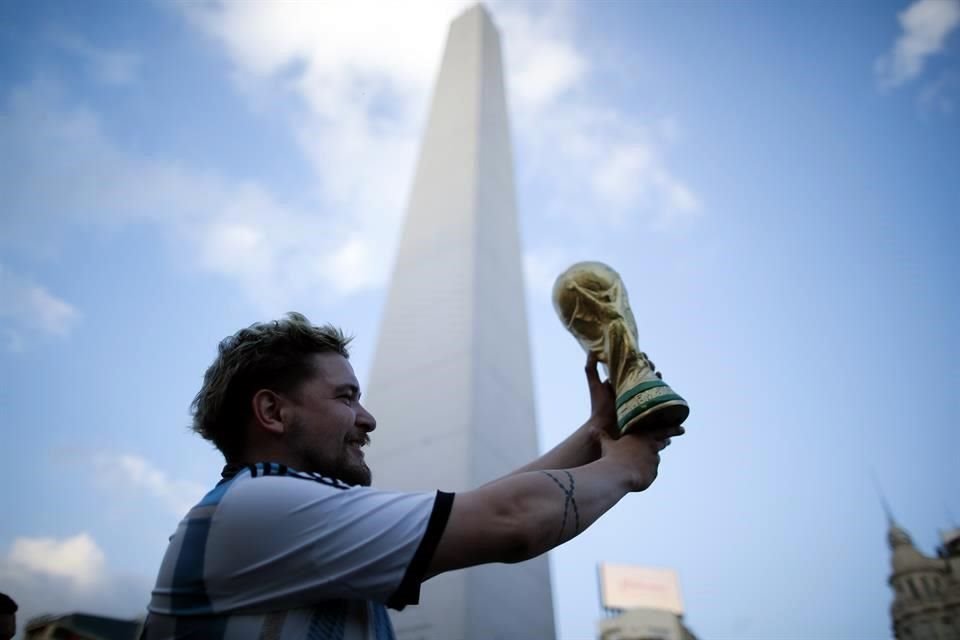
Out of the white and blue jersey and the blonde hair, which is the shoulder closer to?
the white and blue jersey

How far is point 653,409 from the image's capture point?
3.61 ft

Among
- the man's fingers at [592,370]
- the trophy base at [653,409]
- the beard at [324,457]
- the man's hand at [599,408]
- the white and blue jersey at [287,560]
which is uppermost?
the man's fingers at [592,370]

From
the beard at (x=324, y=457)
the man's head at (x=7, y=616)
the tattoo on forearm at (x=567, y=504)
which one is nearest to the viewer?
the tattoo on forearm at (x=567, y=504)

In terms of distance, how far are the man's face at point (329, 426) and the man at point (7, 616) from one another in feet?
6.33

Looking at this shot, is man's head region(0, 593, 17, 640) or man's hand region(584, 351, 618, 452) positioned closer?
man's hand region(584, 351, 618, 452)

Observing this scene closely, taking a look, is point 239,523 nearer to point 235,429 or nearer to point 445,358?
point 235,429

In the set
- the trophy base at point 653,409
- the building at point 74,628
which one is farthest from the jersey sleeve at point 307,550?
the building at point 74,628

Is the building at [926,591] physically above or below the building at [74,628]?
above

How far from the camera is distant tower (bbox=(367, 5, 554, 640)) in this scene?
10.8 feet

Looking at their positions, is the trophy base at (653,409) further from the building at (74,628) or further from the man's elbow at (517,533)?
the building at (74,628)

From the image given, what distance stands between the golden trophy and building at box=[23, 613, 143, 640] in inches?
193

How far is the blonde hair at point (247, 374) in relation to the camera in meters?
0.99

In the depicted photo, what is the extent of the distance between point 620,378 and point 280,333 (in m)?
0.69

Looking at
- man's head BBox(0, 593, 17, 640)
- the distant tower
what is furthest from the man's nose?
the distant tower
